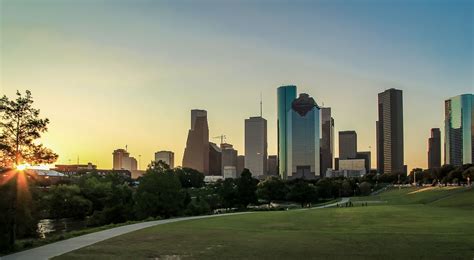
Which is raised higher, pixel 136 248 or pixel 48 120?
pixel 48 120

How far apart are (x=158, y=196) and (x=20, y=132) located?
3305cm

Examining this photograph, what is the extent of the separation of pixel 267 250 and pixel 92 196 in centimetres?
6459

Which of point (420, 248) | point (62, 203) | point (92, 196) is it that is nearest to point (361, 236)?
point (420, 248)

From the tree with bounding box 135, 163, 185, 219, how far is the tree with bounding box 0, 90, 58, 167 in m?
30.6

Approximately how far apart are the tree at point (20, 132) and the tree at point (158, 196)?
3060 centimetres

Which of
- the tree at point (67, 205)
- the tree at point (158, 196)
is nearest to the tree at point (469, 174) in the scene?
the tree at point (158, 196)

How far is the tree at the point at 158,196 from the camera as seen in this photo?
56.8 meters

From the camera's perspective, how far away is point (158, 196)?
190 feet

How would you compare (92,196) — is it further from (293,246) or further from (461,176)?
(461,176)

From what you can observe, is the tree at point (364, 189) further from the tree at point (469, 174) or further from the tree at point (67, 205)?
the tree at point (67, 205)

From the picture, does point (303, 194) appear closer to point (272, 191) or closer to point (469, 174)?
point (272, 191)

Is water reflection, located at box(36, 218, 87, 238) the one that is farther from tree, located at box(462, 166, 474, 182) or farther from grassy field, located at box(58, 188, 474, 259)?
tree, located at box(462, 166, 474, 182)

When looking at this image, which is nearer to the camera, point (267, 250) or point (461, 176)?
point (267, 250)

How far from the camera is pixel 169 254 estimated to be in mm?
20266
